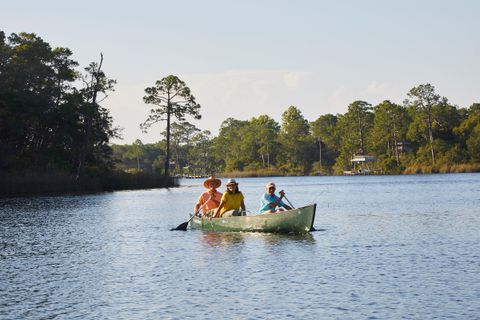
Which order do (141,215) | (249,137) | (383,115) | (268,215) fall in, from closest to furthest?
(268,215) → (141,215) → (383,115) → (249,137)

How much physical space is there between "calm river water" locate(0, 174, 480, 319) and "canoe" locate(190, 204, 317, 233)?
428mm

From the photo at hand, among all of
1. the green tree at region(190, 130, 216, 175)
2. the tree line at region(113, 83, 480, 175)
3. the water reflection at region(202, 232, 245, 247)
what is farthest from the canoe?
the green tree at region(190, 130, 216, 175)

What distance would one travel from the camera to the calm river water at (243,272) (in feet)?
46.1

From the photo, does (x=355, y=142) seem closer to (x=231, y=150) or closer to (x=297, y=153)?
(x=297, y=153)

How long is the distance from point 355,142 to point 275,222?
4841 inches

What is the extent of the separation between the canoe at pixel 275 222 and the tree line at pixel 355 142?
6182cm

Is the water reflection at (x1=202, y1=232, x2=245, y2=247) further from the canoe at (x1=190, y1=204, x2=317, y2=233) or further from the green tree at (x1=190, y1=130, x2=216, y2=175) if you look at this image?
the green tree at (x1=190, y1=130, x2=216, y2=175)

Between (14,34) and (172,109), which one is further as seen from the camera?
(172,109)

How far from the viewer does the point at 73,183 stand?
6259cm

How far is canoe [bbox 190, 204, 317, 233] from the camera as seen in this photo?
2520cm

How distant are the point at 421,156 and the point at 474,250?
105666mm

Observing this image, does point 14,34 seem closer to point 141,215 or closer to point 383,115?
point 141,215

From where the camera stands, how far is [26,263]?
68.1ft

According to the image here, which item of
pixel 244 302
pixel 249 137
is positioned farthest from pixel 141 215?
pixel 249 137
